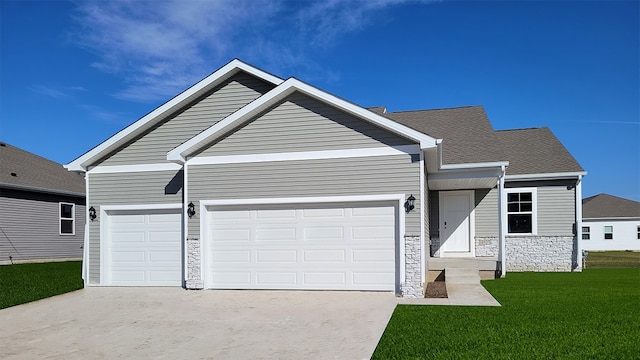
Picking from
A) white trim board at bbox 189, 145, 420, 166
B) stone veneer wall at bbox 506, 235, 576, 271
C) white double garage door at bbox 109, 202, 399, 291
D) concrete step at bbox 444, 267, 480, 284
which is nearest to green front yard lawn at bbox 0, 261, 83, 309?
white double garage door at bbox 109, 202, 399, 291

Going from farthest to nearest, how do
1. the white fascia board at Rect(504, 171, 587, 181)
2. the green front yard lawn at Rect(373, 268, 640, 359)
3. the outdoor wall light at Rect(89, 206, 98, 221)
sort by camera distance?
the white fascia board at Rect(504, 171, 587, 181) → the outdoor wall light at Rect(89, 206, 98, 221) → the green front yard lawn at Rect(373, 268, 640, 359)

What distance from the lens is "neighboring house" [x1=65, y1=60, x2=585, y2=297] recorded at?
33.9 ft

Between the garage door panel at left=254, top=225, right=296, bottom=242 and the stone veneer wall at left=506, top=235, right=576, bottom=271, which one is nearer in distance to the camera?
the garage door panel at left=254, top=225, right=296, bottom=242

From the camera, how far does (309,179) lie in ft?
35.4

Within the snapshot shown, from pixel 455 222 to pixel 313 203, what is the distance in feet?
23.3

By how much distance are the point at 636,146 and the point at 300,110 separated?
21.3 metres

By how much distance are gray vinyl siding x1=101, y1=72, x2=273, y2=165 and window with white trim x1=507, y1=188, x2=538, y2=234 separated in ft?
30.6

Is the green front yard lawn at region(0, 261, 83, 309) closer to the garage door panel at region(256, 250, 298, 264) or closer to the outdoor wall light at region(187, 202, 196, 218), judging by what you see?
the outdoor wall light at region(187, 202, 196, 218)

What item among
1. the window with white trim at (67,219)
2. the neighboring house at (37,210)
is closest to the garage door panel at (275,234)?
the neighboring house at (37,210)

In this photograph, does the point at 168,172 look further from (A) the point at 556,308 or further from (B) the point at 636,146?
(B) the point at 636,146

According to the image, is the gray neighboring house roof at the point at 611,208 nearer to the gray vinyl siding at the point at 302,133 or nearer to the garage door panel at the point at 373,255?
→ the garage door panel at the point at 373,255

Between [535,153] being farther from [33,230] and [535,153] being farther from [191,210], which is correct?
[33,230]

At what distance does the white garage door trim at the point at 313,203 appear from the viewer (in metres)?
10.1

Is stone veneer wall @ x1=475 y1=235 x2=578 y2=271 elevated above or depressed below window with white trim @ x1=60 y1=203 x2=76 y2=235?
below
